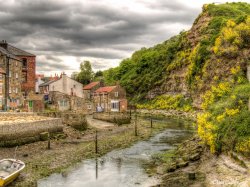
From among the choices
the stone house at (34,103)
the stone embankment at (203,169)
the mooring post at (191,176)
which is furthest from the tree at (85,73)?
the mooring post at (191,176)

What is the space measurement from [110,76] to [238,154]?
13120cm

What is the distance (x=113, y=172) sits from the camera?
25.8 metres

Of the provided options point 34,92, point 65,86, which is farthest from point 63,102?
point 65,86

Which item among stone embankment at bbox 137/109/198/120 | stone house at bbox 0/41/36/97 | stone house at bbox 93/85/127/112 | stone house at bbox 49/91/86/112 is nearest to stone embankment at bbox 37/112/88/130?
stone house at bbox 49/91/86/112

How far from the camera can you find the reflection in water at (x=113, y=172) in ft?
74.9

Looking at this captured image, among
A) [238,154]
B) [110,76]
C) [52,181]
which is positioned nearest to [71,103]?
[52,181]

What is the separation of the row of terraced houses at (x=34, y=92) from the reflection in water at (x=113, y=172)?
25.8m

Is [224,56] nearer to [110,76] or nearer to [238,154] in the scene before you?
[238,154]

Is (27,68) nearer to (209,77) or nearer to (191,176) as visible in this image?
(209,77)

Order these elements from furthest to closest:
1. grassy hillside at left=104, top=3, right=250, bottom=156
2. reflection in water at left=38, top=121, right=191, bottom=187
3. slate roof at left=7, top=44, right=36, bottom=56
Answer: slate roof at left=7, top=44, right=36, bottom=56, grassy hillside at left=104, top=3, right=250, bottom=156, reflection in water at left=38, top=121, right=191, bottom=187

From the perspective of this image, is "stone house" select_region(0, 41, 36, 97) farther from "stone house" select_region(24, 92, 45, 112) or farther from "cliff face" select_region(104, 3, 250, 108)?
"cliff face" select_region(104, 3, 250, 108)

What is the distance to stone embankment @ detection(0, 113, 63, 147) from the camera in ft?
110

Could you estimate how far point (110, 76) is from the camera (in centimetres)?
15150

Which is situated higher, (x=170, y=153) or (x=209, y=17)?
(x=209, y=17)
